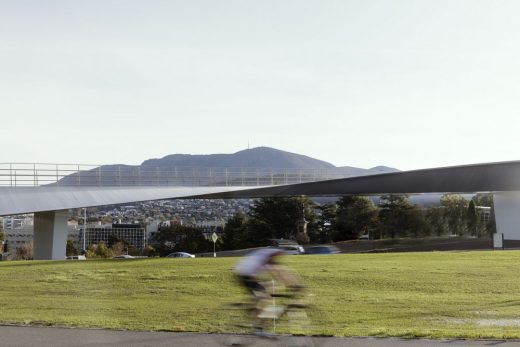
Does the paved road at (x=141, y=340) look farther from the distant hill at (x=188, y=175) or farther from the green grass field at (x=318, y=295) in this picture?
the distant hill at (x=188, y=175)

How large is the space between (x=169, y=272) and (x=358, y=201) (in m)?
43.7

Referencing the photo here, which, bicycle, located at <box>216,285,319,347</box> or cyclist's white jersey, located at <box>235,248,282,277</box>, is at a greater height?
cyclist's white jersey, located at <box>235,248,282,277</box>

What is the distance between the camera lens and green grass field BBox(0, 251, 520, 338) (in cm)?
1409

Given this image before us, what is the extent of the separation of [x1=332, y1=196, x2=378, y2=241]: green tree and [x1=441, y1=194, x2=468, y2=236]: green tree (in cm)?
812

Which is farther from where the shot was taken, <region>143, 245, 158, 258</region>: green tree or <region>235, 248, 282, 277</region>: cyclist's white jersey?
<region>143, 245, 158, 258</region>: green tree

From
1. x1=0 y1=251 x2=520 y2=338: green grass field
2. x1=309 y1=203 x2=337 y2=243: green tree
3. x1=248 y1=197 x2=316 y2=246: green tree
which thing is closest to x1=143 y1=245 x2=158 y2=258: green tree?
x1=248 y1=197 x2=316 y2=246: green tree

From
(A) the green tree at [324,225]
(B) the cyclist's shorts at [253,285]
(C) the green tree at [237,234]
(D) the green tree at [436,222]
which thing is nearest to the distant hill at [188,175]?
(A) the green tree at [324,225]

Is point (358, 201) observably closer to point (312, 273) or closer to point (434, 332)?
point (312, 273)

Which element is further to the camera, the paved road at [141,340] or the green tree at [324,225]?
the green tree at [324,225]

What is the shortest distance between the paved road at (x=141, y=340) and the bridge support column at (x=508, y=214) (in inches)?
1653

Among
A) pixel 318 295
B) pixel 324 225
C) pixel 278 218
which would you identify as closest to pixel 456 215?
pixel 324 225

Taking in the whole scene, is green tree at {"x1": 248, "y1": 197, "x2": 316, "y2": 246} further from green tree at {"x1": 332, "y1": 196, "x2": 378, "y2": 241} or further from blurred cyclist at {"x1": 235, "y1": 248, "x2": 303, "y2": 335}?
blurred cyclist at {"x1": 235, "y1": 248, "x2": 303, "y2": 335}

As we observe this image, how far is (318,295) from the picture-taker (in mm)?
21344

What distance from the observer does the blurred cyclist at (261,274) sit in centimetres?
918
